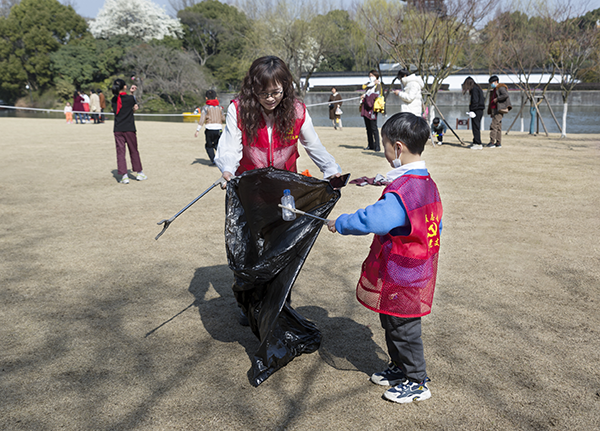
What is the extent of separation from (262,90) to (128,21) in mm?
48366

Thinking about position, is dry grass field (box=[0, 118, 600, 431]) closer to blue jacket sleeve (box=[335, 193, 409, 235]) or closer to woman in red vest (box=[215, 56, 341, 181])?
blue jacket sleeve (box=[335, 193, 409, 235])

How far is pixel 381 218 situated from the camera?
2.25 metres

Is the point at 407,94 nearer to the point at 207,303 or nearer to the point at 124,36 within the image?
the point at 207,303

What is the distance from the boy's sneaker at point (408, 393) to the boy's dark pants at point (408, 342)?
0.04m

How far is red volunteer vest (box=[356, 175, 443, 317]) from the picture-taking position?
2.31 m

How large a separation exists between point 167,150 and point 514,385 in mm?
11639

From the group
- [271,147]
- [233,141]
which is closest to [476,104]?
[271,147]

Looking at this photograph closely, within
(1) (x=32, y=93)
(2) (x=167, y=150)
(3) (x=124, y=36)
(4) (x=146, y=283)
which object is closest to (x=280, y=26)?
(3) (x=124, y=36)

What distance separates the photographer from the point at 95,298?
12.8ft

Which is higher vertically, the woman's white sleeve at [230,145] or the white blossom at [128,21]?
the white blossom at [128,21]

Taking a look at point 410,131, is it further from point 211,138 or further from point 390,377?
point 211,138

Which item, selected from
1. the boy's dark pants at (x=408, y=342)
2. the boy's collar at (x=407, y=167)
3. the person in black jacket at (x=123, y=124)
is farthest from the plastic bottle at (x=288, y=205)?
the person in black jacket at (x=123, y=124)

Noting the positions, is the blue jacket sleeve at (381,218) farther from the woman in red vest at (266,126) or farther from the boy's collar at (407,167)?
the woman in red vest at (266,126)

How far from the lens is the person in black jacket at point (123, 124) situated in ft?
27.9
